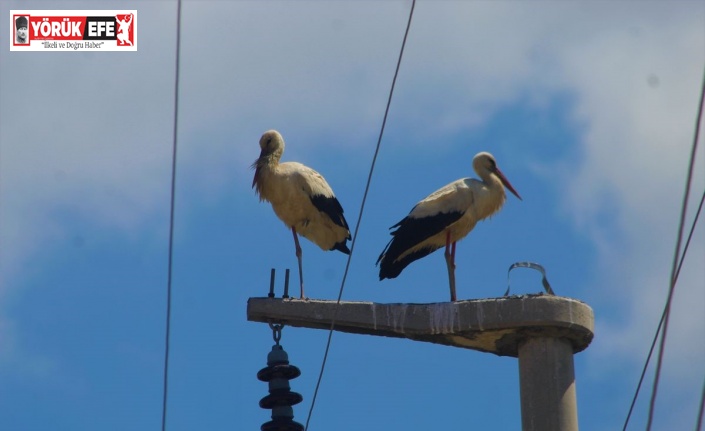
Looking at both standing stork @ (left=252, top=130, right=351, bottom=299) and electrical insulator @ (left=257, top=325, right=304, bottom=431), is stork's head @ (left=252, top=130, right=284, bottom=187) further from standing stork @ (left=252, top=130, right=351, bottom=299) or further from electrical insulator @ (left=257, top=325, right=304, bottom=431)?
electrical insulator @ (left=257, top=325, right=304, bottom=431)

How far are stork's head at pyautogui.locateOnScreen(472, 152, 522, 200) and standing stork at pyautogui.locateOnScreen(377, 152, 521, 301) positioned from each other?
169 millimetres

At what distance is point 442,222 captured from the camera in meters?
14.3

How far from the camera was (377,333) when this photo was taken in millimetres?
11461

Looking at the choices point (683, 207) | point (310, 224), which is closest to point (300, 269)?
point (310, 224)

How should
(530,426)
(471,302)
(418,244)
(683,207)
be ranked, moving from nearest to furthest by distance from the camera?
(683,207)
(530,426)
(471,302)
(418,244)

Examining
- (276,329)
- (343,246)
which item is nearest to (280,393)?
(276,329)

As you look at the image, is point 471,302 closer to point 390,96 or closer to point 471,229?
point 390,96

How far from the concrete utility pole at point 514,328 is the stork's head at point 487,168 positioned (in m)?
3.72

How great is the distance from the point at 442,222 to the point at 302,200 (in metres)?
1.65

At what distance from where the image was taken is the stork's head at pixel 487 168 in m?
14.9

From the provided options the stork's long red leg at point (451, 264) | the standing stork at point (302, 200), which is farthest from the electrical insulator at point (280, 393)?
the standing stork at point (302, 200)

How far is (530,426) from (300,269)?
487cm

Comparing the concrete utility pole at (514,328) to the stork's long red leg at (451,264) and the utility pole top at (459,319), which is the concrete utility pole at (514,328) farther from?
the stork's long red leg at (451,264)

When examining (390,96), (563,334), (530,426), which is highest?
(390,96)
